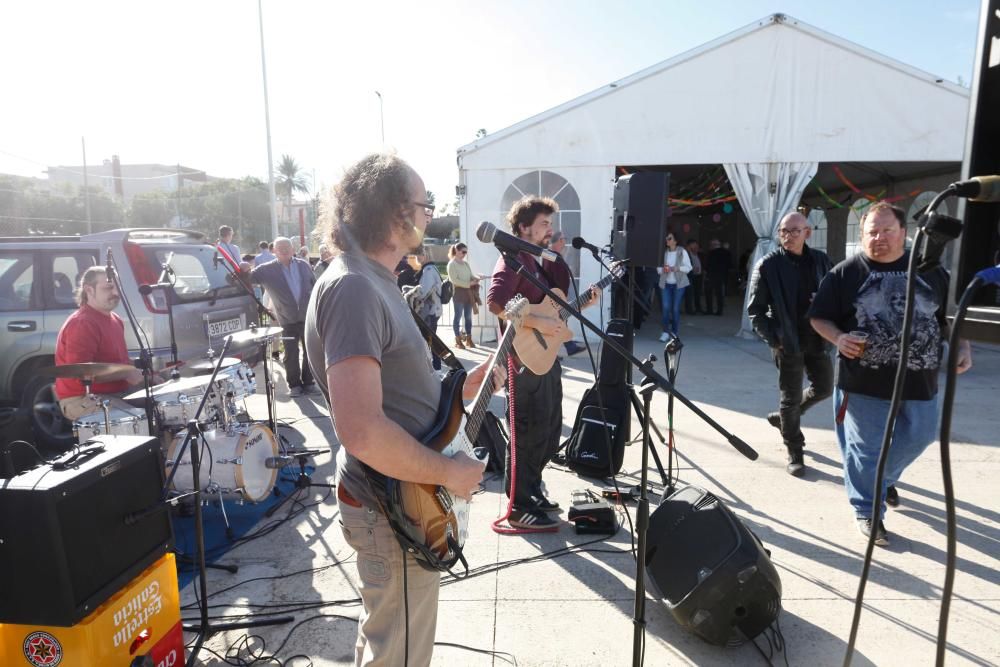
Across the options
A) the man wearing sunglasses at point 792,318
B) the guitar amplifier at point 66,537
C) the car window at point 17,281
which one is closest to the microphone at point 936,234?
the guitar amplifier at point 66,537

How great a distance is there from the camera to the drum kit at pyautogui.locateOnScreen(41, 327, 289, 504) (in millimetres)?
3756

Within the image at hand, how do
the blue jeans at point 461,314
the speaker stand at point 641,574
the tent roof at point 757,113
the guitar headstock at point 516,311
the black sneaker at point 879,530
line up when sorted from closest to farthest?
the speaker stand at point 641,574, the guitar headstock at point 516,311, the black sneaker at point 879,530, the tent roof at point 757,113, the blue jeans at point 461,314

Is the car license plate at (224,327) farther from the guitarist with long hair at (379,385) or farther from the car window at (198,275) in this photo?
the guitarist with long hair at (379,385)

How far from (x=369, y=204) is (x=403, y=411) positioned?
0.58 m

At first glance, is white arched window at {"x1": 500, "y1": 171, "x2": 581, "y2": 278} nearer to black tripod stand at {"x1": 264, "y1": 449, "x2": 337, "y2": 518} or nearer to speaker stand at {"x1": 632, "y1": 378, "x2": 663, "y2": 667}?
black tripod stand at {"x1": 264, "y1": 449, "x2": 337, "y2": 518}

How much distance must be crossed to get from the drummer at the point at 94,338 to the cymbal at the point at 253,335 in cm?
69

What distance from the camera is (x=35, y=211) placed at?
22312mm

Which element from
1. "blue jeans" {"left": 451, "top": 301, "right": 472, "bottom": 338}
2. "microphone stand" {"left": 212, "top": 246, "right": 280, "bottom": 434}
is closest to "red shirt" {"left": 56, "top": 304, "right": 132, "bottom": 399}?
"microphone stand" {"left": 212, "top": 246, "right": 280, "bottom": 434}

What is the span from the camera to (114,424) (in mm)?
3764

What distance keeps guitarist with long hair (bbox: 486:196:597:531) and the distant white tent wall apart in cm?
756

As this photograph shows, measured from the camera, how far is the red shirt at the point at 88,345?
13.7 feet

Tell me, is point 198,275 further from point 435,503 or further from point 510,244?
point 435,503

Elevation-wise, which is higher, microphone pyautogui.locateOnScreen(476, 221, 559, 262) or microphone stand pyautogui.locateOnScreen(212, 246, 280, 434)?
microphone pyautogui.locateOnScreen(476, 221, 559, 262)

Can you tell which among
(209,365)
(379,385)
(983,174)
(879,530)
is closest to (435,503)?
(379,385)
